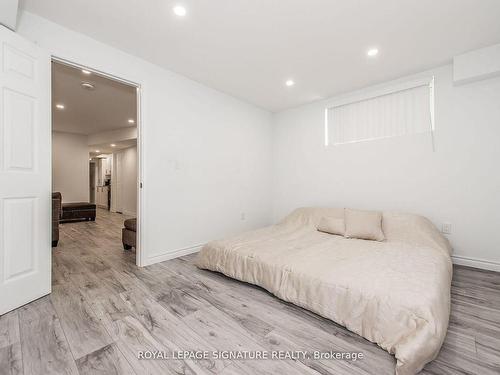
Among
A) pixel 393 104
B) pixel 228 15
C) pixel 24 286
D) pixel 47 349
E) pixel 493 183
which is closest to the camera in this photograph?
pixel 47 349

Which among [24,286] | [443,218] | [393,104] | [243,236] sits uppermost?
[393,104]

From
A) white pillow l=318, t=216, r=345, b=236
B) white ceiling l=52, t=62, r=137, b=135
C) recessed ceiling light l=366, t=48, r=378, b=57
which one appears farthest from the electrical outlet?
white ceiling l=52, t=62, r=137, b=135

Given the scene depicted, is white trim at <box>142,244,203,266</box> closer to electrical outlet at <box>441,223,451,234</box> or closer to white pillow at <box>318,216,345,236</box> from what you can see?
white pillow at <box>318,216,345,236</box>

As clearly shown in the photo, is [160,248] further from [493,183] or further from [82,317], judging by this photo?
[493,183]

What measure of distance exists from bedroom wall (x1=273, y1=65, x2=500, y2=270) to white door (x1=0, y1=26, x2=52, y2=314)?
361 cm

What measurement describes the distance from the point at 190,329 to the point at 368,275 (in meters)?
1.35

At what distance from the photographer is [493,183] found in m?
2.62

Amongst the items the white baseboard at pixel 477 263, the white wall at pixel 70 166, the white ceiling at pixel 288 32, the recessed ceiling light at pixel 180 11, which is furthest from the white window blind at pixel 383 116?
the white wall at pixel 70 166

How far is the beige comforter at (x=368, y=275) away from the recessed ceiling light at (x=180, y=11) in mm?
2242

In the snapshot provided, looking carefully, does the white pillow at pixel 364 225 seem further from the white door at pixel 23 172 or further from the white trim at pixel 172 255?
the white door at pixel 23 172

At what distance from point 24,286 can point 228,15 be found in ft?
9.36

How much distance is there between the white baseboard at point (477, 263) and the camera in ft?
8.60

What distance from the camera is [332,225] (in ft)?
10.1

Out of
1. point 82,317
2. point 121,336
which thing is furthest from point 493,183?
point 82,317
